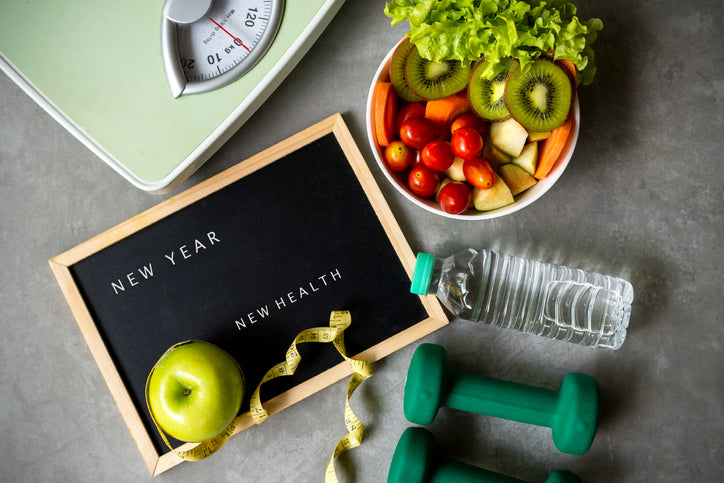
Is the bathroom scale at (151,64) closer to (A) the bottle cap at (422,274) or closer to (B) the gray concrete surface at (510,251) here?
(B) the gray concrete surface at (510,251)

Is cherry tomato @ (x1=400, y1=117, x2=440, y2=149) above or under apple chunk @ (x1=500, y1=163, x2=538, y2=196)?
above

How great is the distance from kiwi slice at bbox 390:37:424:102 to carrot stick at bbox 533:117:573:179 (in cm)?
28

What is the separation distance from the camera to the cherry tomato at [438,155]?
1.00 m

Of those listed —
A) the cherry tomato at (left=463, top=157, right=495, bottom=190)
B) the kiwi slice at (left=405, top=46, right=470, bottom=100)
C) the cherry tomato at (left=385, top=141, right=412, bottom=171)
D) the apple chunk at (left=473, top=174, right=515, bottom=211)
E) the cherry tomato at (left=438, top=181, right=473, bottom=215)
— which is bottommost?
the apple chunk at (left=473, top=174, right=515, bottom=211)

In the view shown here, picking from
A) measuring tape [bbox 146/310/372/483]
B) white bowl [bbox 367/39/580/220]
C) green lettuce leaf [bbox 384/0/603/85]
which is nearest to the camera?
green lettuce leaf [bbox 384/0/603/85]

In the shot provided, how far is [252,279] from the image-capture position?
3.83 feet

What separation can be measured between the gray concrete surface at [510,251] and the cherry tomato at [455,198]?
0.54ft

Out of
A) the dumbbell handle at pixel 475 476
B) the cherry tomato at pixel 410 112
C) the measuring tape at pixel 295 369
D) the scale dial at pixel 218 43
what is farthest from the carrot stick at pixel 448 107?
the dumbbell handle at pixel 475 476

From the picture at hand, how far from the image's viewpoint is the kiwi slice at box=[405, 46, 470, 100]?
1.00 m

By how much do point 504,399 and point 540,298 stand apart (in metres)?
0.26

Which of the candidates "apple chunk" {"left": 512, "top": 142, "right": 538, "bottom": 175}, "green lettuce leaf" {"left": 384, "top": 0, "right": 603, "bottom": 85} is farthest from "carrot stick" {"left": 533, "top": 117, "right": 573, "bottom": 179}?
"green lettuce leaf" {"left": 384, "top": 0, "right": 603, "bottom": 85}

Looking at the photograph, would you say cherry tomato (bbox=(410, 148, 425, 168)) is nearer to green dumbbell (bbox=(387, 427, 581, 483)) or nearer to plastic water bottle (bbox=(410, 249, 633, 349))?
plastic water bottle (bbox=(410, 249, 633, 349))

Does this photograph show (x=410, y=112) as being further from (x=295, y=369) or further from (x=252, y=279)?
(x=295, y=369)

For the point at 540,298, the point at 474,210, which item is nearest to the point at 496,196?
the point at 474,210
